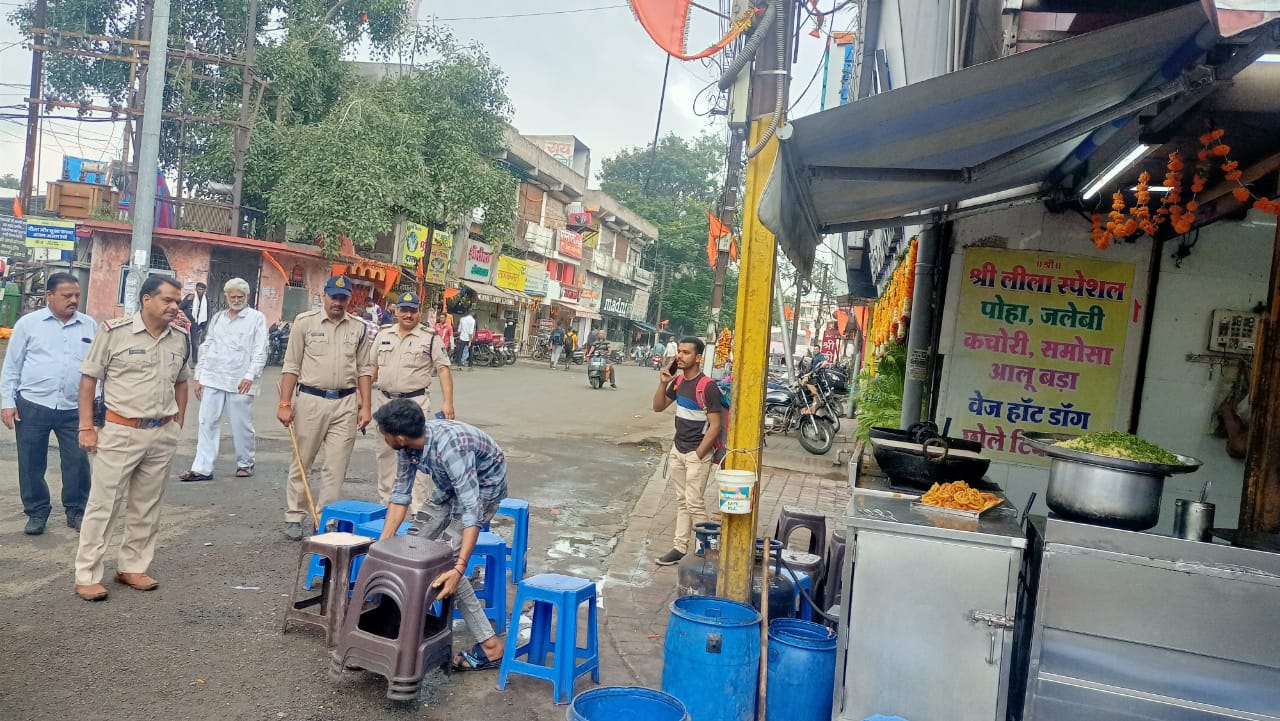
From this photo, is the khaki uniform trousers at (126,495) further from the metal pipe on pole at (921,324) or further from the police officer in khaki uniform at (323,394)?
the metal pipe on pole at (921,324)

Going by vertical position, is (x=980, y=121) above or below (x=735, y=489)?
above

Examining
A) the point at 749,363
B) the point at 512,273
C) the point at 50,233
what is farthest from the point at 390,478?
the point at 512,273

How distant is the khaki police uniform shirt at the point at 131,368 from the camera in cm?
472

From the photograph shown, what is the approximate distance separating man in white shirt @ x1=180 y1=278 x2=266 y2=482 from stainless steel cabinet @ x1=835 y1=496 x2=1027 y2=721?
5.92 m

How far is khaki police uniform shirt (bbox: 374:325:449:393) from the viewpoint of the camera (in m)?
6.28

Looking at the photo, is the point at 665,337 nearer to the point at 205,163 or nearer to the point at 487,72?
the point at 487,72

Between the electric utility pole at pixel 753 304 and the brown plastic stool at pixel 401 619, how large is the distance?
153 centimetres

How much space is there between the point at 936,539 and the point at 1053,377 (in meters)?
3.64

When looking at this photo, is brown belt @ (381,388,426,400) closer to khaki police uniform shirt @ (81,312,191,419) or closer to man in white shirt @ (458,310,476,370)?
khaki police uniform shirt @ (81,312,191,419)

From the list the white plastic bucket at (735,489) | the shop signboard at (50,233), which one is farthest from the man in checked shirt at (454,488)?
the shop signboard at (50,233)

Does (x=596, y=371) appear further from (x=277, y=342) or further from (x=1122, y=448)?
(x=1122, y=448)

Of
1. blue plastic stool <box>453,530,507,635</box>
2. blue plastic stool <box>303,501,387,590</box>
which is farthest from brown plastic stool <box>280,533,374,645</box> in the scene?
blue plastic stool <box>453,530,507,635</box>

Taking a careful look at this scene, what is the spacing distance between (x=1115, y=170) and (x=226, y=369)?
280 inches

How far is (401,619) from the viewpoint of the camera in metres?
3.67
